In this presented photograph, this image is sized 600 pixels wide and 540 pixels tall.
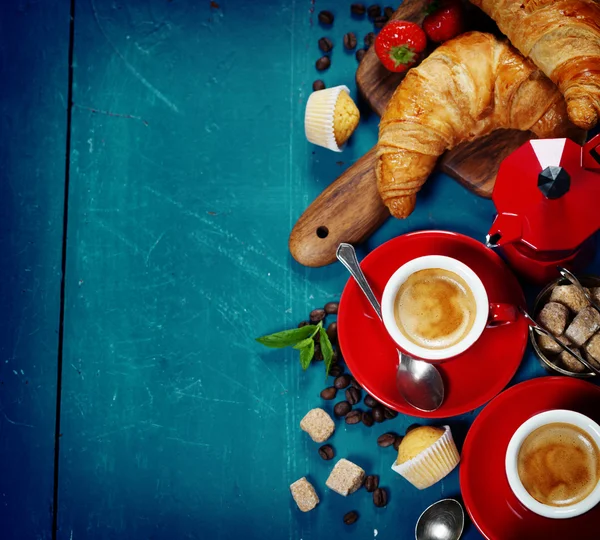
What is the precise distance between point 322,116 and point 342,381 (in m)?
0.60

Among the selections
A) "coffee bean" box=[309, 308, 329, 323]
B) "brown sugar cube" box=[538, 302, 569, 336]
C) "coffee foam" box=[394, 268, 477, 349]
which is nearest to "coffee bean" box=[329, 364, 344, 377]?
"coffee bean" box=[309, 308, 329, 323]

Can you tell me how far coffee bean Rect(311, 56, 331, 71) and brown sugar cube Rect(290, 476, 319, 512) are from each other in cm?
96

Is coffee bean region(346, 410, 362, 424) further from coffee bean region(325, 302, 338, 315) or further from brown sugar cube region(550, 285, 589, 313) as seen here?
brown sugar cube region(550, 285, 589, 313)

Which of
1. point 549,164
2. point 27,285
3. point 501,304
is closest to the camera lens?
point 549,164

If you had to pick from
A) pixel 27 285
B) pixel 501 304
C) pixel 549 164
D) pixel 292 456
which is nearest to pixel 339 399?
pixel 292 456

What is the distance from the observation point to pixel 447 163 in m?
1.46

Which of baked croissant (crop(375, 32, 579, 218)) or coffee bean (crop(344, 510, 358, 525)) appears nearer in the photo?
baked croissant (crop(375, 32, 579, 218))

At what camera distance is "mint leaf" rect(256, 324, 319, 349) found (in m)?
1.54

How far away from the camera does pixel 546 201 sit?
1.19 meters

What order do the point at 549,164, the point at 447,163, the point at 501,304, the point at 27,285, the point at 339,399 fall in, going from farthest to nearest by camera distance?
the point at 27,285
the point at 339,399
the point at 447,163
the point at 501,304
the point at 549,164

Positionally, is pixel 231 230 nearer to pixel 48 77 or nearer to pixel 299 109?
pixel 299 109

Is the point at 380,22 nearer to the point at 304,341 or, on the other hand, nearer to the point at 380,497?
the point at 304,341

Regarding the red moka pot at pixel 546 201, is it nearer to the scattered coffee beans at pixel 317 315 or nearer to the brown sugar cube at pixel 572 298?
the brown sugar cube at pixel 572 298

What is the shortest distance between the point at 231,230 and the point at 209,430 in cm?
48
